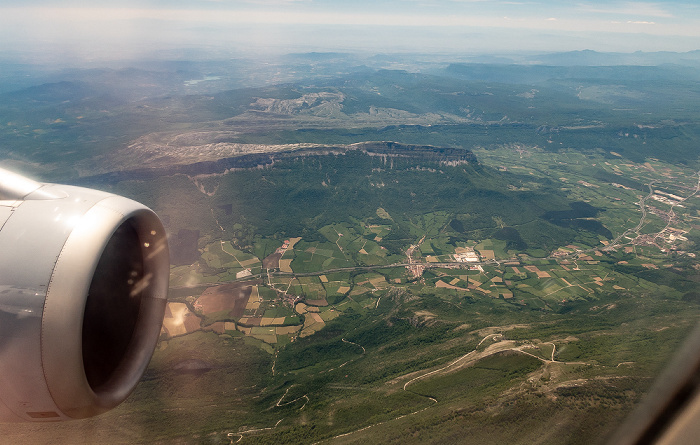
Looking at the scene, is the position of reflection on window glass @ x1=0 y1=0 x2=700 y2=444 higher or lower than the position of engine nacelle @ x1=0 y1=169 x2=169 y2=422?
lower

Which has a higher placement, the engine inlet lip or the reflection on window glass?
the engine inlet lip

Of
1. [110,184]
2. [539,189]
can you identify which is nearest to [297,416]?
[110,184]

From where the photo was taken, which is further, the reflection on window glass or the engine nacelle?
the reflection on window glass

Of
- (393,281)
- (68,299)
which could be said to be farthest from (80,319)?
(393,281)

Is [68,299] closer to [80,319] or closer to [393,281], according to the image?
[80,319]

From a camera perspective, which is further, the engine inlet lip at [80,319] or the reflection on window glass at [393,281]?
the reflection on window glass at [393,281]

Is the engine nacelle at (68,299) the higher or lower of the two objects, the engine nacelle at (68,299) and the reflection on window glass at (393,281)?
the higher

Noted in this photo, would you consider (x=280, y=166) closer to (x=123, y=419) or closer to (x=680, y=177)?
(x=123, y=419)

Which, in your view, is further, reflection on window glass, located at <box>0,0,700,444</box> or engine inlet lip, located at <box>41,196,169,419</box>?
reflection on window glass, located at <box>0,0,700,444</box>
